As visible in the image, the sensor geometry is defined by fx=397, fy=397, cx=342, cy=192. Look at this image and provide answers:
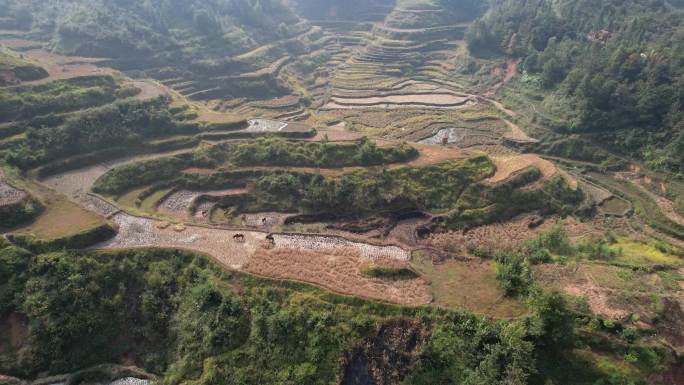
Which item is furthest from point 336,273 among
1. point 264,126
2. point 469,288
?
point 264,126

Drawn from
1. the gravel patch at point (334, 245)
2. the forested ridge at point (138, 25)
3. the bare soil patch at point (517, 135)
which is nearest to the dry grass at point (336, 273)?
the gravel patch at point (334, 245)

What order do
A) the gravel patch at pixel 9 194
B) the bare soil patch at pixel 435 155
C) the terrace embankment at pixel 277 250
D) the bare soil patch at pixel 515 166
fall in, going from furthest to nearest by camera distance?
the bare soil patch at pixel 435 155 → the bare soil patch at pixel 515 166 → the gravel patch at pixel 9 194 → the terrace embankment at pixel 277 250

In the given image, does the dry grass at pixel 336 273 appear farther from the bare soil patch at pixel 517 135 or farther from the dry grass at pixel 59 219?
the bare soil patch at pixel 517 135

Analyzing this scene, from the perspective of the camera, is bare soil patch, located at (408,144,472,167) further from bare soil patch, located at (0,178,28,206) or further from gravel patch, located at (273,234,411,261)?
bare soil patch, located at (0,178,28,206)

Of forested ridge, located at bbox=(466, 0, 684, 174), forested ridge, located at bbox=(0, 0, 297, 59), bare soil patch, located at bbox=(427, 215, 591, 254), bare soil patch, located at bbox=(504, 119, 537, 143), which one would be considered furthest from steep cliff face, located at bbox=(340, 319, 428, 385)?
forested ridge, located at bbox=(0, 0, 297, 59)

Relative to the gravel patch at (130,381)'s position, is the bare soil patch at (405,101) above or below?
above

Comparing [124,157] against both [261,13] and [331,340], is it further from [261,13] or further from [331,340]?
[261,13]
